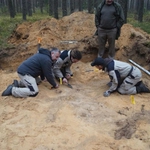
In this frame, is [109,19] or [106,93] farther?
[109,19]

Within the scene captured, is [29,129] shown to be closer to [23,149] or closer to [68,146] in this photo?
[23,149]

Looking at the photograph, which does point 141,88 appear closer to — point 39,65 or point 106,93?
point 106,93

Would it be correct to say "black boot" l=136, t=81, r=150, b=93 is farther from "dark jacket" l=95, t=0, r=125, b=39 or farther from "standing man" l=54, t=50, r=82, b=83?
"dark jacket" l=95, t=0, r=125, b=39

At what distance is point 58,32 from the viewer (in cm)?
894

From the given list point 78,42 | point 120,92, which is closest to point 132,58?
point 78,42

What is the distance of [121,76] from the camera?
537cm

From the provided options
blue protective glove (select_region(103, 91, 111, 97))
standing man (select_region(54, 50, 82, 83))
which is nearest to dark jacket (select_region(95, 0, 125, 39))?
standing man (select_region(54, 50, 82, 83))

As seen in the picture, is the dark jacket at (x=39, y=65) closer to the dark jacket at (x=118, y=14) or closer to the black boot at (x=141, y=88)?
the black boot at (x=141, y=88)

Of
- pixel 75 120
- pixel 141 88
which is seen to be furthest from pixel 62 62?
pixel 141 88

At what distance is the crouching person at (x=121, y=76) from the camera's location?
512 cm

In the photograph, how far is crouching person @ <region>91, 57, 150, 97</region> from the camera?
5.12m

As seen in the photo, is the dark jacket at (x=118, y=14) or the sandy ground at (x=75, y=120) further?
the dark jacket at (x=118, y=14)

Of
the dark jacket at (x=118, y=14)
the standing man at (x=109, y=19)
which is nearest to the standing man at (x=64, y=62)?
the standing man at (x=109, y=19)

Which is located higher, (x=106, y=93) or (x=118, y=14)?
(x=118, y=14)
